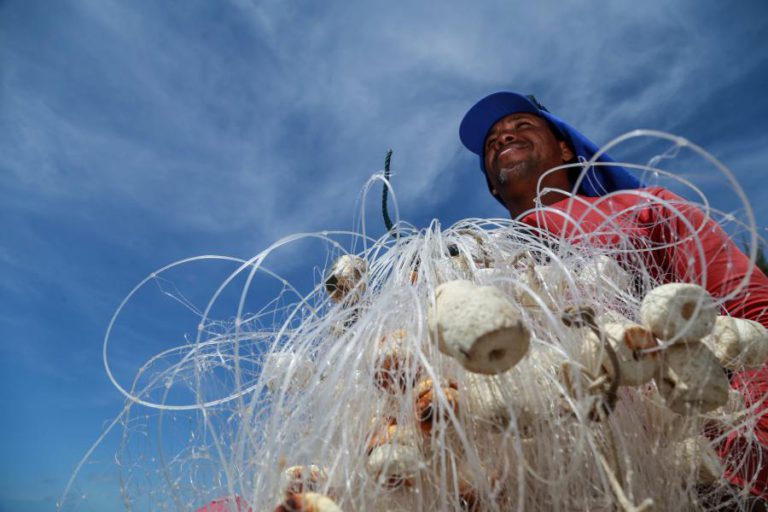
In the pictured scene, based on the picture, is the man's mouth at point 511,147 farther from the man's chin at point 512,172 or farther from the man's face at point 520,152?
the man's chin at point 512,172

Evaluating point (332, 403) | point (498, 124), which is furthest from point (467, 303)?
point (498, 124)

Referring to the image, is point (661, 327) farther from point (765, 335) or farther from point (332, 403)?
point (332, 403)

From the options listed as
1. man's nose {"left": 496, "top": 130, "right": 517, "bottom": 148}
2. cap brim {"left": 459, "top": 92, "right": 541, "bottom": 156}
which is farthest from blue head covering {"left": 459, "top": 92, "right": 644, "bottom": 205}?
man's nose {"left": 496, "top": 130, "right": 517, "bottom": 148}

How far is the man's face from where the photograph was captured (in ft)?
7.06

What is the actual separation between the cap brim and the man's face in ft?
0.11

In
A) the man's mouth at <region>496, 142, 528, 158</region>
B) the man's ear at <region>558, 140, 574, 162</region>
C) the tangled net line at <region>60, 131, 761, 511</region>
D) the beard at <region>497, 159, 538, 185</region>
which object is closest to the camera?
the tangled net line at <region>60, 131, 761, 511</region>

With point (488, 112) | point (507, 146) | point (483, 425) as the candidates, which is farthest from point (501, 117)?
point (483, 425)

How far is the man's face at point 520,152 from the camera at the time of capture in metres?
2.15

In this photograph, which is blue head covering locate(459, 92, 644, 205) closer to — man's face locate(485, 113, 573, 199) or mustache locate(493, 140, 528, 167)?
man's face locate(485, 113, 573, 199)

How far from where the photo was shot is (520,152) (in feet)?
7.32

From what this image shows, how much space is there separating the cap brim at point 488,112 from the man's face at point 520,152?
0.03 meters

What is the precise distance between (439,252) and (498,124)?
1787 mm

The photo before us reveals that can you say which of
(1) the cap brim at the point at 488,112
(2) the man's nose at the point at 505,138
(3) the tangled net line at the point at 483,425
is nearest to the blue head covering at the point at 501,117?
(1) the cap brim at the point at 488,112

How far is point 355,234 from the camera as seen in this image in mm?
997
